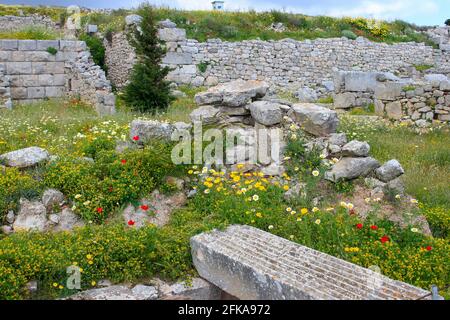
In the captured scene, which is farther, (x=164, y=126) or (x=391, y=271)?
(x=164, y=126)

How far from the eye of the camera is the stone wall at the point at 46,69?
601 inches

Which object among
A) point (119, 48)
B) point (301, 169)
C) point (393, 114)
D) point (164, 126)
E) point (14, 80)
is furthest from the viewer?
point (119, 48)

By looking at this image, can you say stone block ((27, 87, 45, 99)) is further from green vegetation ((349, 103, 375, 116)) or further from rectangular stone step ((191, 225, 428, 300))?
rectangular stone step ((191, 225, 428, 300))

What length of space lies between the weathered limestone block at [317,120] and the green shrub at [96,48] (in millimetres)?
13107

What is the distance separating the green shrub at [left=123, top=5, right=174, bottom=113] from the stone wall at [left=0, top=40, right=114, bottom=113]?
206 cm

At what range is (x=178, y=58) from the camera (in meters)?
18.3

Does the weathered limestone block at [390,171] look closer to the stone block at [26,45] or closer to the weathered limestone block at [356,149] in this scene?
the weathered limestone block at [356,149]

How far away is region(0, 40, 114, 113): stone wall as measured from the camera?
1527 centimetres

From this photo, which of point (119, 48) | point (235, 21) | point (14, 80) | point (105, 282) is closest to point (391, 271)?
point (105, 282)

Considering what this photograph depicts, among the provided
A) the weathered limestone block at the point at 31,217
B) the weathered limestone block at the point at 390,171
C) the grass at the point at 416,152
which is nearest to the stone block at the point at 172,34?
the grass at the point at 416,152

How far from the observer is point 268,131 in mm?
7785

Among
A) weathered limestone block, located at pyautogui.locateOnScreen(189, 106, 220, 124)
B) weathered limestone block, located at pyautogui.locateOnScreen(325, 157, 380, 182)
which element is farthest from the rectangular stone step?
weathered limestone block, located at pyautogui.locateOnScreen(189, 106, 220, 124)
